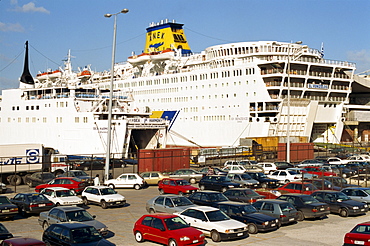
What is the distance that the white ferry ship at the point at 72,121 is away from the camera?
50.4 metres

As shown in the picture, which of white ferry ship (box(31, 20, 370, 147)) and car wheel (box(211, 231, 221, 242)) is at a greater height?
white ferry ship (box(31, 20, 370, 147))

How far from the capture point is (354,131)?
6309 cm

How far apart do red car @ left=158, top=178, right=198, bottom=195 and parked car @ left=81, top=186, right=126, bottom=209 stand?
383cm

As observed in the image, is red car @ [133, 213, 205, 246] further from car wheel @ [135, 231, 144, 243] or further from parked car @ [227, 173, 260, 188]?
parked car @ [227, 173, 260, 188]

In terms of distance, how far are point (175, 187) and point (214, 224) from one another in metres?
9.82

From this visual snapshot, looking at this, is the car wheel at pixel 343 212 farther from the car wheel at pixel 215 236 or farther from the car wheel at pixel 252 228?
the car wheel at pixel 215 236

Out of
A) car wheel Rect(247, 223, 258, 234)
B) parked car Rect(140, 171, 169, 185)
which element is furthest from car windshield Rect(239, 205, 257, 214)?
parked car Rect(140, 171, 169, 185)

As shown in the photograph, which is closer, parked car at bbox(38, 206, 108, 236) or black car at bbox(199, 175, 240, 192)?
parked car at bbox(38, 206, 108, 236)

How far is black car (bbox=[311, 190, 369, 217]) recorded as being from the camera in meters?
19.6

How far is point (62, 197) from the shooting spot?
802 inches

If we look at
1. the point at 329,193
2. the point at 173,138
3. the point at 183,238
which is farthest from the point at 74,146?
the point at 183,238

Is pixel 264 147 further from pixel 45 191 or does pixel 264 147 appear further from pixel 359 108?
pixel 45 191

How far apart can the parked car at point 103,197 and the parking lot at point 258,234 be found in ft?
1.02

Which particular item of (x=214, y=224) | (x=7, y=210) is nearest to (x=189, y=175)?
(x=7, y=210)
